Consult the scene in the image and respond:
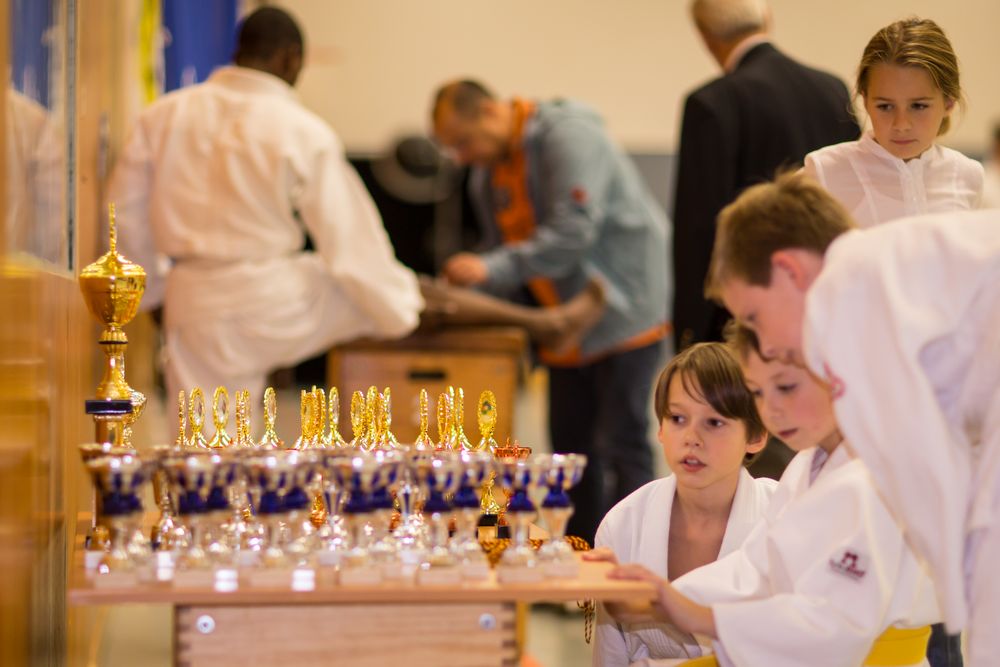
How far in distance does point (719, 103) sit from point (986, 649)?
200 centimetres

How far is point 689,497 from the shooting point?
2455 mm

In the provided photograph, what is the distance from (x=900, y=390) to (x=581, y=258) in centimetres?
326

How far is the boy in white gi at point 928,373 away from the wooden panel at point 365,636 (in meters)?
0.53

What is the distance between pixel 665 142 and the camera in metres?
10.4

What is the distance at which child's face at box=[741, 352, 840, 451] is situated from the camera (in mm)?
2053

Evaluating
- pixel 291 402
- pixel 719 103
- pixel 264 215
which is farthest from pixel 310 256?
pixel 291 402

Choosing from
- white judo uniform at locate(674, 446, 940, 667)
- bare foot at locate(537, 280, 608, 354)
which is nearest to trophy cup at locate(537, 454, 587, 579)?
white judo uniform at locate(674, 446, 940, 667)

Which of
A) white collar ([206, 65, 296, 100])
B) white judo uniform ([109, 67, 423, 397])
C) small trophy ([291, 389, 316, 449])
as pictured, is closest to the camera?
small trophy ([291, 389, 316, 449])

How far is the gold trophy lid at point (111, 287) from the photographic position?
229 cm

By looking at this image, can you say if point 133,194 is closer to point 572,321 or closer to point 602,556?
point 572,321

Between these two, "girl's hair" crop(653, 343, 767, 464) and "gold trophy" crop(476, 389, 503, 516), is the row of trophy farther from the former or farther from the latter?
"girl's hair" crop(653, 343, 767, 464)

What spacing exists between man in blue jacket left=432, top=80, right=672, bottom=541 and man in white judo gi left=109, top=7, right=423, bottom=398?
0.86 meters

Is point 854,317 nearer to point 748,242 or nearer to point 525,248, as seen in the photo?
point 748,242

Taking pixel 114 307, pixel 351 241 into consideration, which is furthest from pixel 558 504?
pixel 351 241
